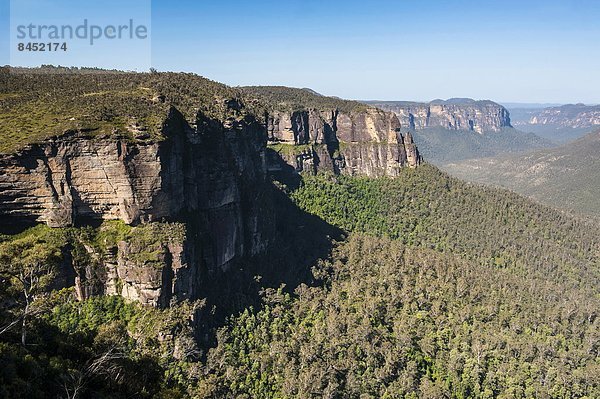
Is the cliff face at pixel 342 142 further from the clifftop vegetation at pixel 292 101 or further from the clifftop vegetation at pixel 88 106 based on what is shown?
the clifftop vegetation at pixel 88 106

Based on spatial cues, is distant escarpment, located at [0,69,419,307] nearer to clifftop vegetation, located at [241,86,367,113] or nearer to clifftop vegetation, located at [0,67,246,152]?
clifftop vegetation, located at [0,67,246,152]

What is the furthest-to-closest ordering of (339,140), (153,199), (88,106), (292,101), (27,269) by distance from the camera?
(292,101), (339,140), (88,106), (153,199), (27,269)

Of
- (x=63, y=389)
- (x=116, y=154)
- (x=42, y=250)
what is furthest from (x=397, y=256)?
(x=63, y=389)

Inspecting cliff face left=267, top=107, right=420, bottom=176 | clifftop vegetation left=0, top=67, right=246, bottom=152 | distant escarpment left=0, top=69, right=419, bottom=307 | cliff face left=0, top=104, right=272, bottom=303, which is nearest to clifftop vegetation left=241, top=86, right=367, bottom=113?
cliff face left=267, top=107, right=420, bottom=176

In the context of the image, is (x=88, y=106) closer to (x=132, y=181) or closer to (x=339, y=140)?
(x=132, y=181)

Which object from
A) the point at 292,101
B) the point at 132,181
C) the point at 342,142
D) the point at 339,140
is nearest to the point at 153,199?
the point at 132,181

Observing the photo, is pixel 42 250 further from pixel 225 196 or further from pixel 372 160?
pixel 372 160
